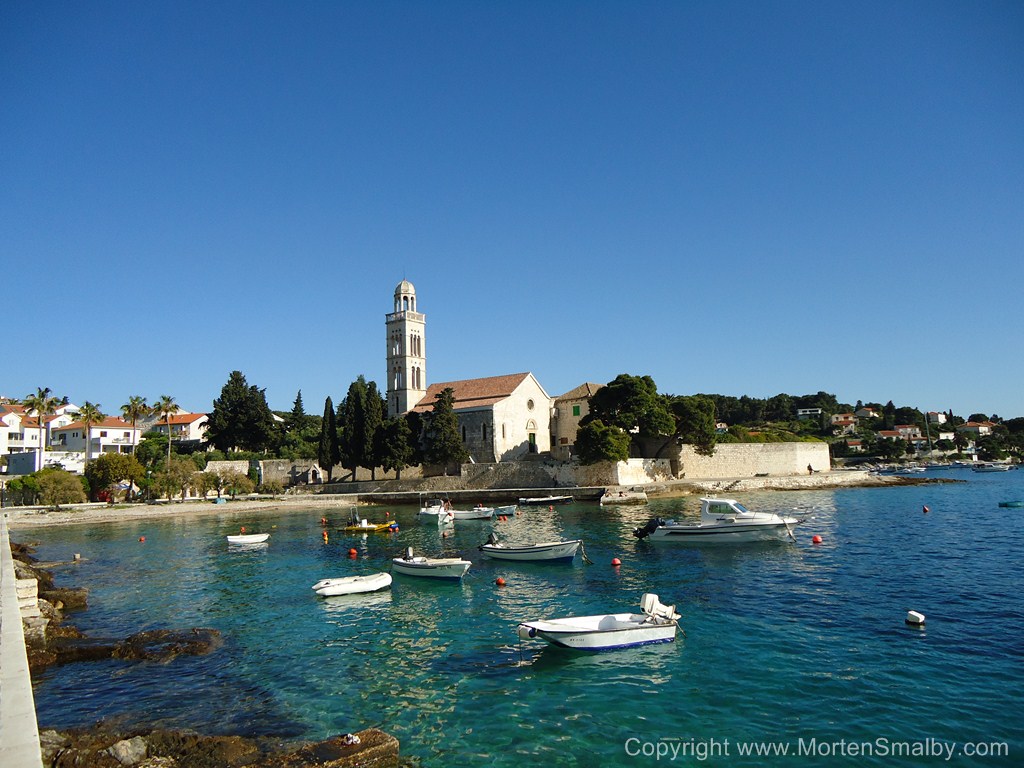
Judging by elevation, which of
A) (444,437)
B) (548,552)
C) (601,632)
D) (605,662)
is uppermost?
(444,437)

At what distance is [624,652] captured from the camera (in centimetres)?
1373

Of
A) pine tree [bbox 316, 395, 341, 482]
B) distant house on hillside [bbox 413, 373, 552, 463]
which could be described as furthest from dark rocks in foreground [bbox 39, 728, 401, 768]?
pine tree [bbox 316, 395, 341, 482]

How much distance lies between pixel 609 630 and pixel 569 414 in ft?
184

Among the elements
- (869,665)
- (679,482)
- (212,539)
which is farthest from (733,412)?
(869,665)

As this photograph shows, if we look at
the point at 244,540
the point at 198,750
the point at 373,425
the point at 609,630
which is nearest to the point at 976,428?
the point at 373,425

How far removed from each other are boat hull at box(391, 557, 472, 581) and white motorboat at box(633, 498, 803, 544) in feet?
34.2

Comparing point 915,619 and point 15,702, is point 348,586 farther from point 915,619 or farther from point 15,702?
point 915,619

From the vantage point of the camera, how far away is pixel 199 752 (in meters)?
8.93

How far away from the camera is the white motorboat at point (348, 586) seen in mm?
20205

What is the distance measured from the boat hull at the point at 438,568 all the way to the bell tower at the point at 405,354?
154 ft

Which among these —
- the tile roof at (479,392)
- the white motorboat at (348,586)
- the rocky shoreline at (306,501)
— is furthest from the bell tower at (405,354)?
the white motorboat at (348,586)

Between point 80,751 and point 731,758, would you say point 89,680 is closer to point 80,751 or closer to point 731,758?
point 80,751

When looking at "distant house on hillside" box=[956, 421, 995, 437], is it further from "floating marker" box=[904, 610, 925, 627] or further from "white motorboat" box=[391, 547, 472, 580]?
"white motorboat" box=[391, 547, 472, 580]

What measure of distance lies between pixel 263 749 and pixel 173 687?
4.25 metres
